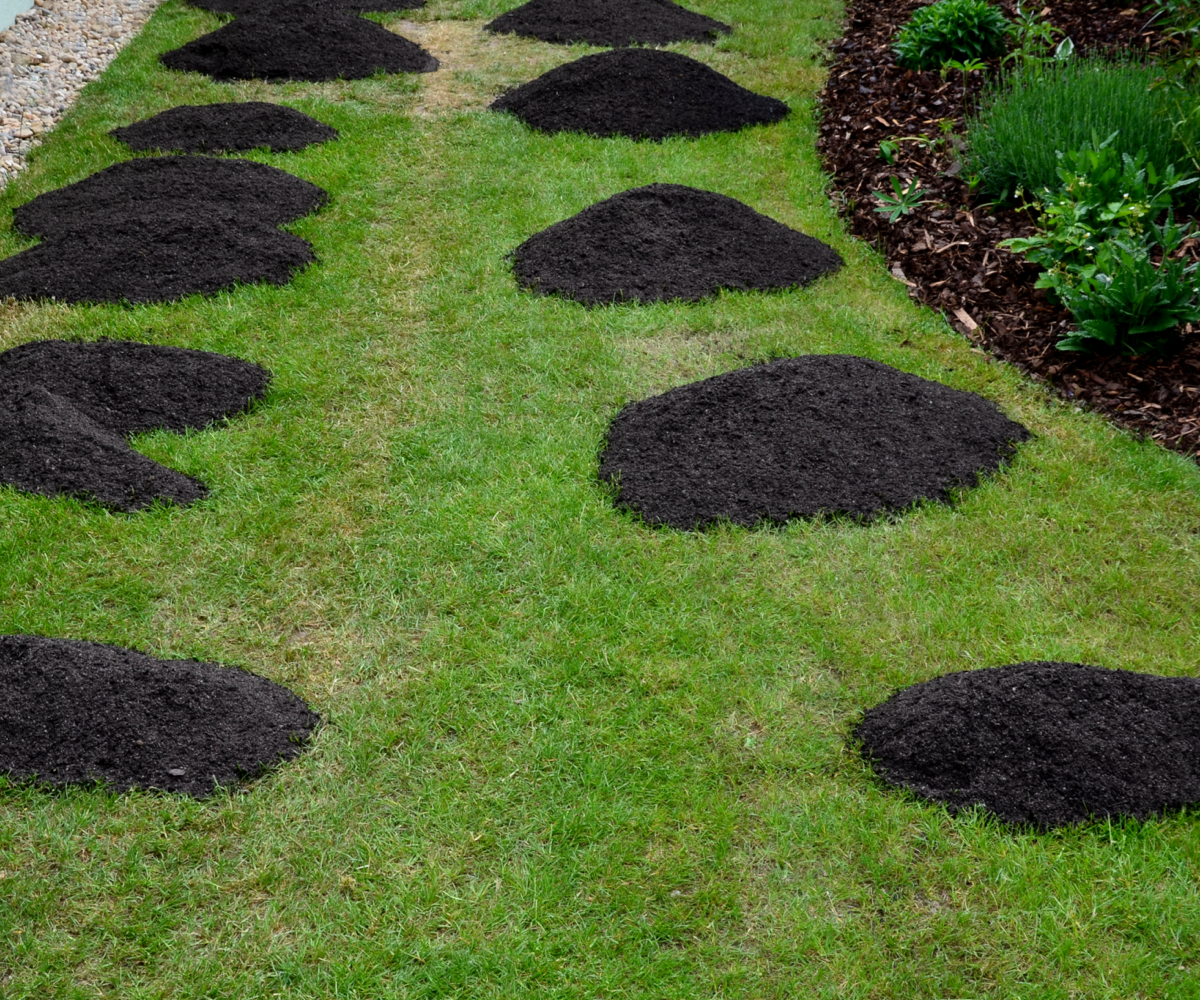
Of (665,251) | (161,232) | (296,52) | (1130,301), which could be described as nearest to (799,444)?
(1130,301)

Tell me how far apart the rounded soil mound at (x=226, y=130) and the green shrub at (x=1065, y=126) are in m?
4.36

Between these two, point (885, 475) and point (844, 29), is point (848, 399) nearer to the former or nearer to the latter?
point (885, 475)

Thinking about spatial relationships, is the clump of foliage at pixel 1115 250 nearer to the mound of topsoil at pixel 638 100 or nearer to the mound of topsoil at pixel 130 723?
the mound of topsoil at pixel 638 100

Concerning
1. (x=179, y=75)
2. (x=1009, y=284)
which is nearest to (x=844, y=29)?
(x=1009, y=284)

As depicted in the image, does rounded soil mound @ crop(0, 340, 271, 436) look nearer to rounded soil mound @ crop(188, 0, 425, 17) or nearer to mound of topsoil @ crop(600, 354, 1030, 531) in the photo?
mound of topsoil @ crop(600, 354, 1030, 531)

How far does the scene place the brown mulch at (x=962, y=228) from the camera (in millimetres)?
4812

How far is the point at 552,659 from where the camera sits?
140 inches

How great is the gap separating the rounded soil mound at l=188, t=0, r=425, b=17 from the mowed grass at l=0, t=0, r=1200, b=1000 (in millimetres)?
4637

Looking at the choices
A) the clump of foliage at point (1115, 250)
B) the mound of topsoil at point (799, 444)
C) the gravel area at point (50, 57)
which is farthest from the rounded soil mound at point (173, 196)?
the clump of foliage at point (1115, 250)

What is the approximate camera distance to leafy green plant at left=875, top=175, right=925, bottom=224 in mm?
6266

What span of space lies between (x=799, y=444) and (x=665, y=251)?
1.93 m

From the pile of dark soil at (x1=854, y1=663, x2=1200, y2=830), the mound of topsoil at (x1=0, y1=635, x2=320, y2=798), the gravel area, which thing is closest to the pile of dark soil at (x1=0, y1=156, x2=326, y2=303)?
the gravel area

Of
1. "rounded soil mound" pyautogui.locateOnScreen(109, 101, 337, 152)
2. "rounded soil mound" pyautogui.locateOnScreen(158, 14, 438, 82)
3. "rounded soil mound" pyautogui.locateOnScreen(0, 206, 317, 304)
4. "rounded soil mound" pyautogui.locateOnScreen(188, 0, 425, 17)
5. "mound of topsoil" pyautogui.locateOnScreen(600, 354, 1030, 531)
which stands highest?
"rounded soil mound" pyautogui.locateOnScreen(188, 0, 425, 17)

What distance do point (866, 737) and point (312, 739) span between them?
5.57 ft
